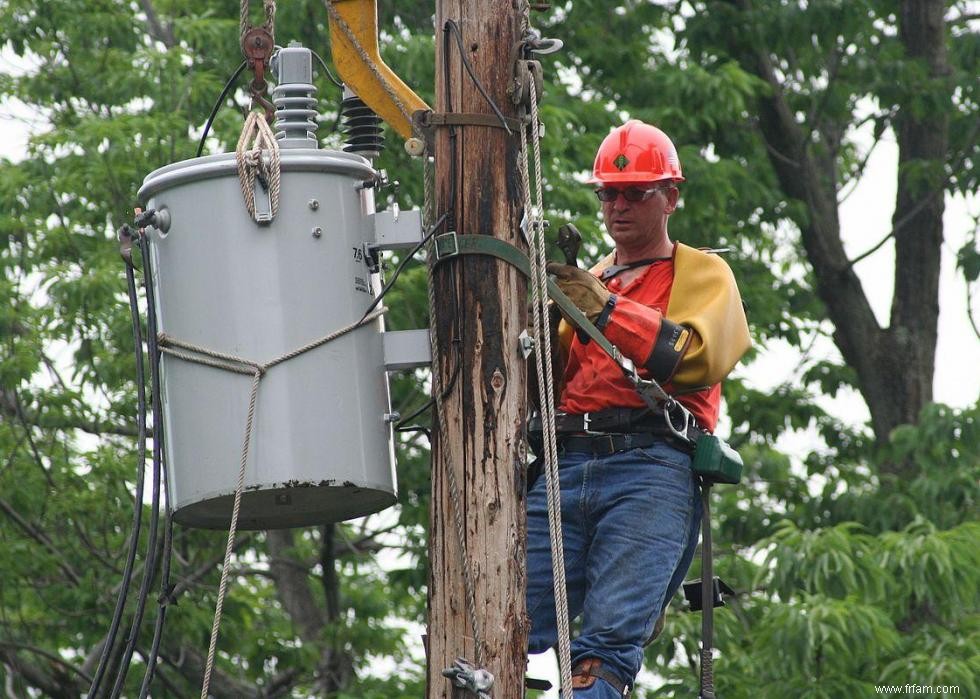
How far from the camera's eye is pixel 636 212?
5.16m

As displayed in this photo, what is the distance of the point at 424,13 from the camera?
10797 millimetres

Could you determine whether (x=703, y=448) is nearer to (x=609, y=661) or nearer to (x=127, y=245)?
(x=609, y=661)

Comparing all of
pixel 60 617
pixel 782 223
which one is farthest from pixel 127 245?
pixel 782 223

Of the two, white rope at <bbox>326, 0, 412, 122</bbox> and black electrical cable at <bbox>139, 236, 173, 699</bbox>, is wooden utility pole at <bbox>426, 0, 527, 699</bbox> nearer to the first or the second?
white rope at <bbox>326, 0, 412, 122</bbox>

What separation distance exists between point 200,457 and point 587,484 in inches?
43.5

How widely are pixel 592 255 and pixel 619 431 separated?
475 cm

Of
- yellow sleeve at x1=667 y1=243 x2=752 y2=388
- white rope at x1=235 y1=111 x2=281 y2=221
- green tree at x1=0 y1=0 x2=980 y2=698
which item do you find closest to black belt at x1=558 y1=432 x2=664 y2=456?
yellow sleeve at x1=667 y1=243 x2=752 y2=388

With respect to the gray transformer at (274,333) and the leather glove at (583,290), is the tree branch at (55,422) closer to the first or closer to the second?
the gray transformer at (274,333)

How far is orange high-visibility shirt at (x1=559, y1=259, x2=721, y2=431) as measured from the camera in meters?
4.79

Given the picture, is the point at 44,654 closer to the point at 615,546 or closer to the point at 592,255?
the point at 592,255

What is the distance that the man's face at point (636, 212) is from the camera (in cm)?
515

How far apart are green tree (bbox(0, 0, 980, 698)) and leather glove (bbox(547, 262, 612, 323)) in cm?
386

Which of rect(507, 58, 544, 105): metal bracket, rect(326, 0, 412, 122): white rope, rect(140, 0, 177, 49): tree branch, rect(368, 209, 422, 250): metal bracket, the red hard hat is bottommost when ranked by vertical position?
rect(368, 209, 422, 250): metal bracket

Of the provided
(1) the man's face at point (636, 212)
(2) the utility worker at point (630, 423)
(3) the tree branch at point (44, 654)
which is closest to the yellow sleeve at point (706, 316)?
(2) the utility worker at point (630, 423)
